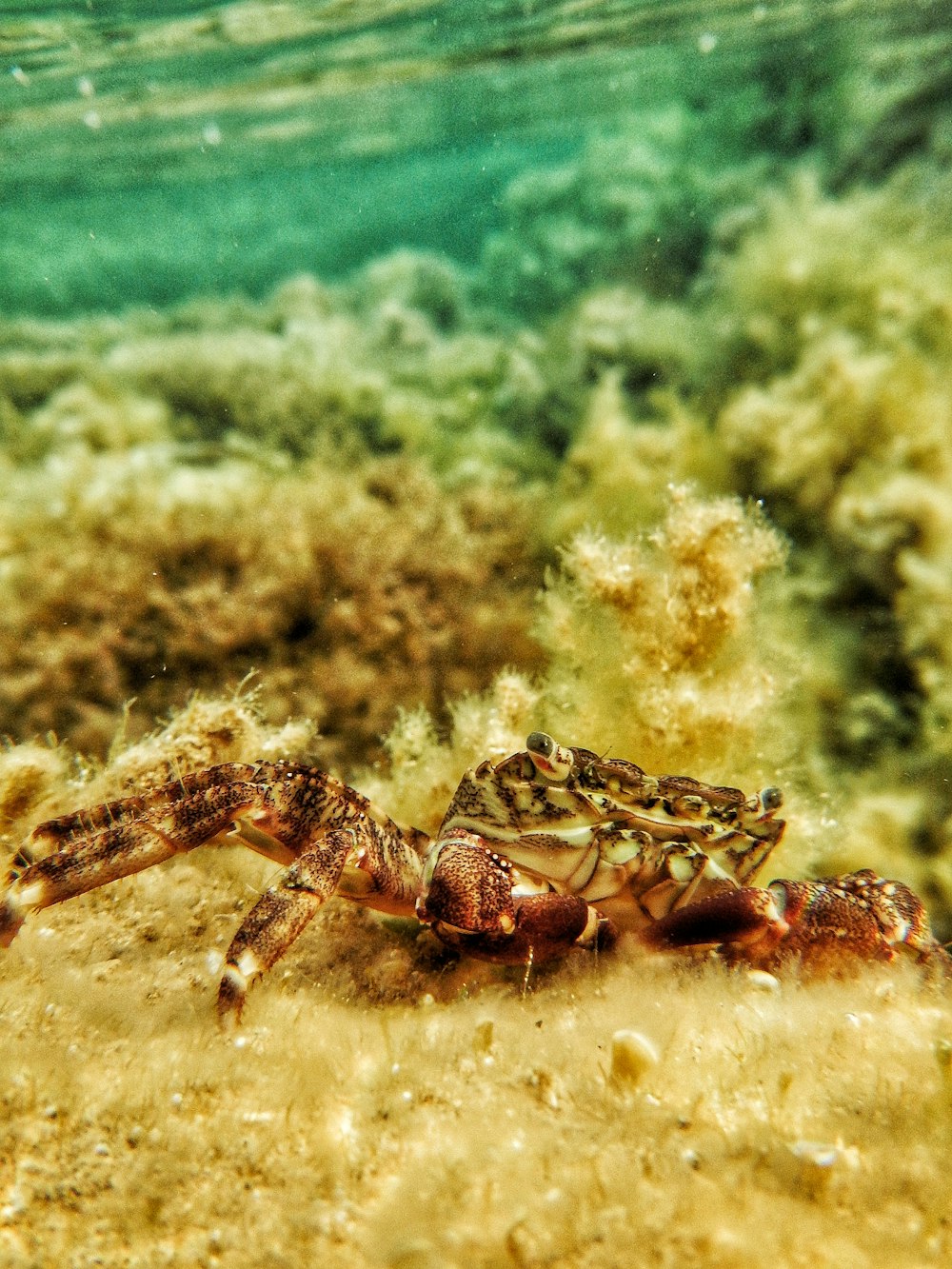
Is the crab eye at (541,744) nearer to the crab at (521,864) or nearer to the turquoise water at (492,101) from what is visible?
the crab at (521,864)

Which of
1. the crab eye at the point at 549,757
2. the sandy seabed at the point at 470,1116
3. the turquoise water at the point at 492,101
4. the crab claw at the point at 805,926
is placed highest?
the turquoise water at the point at 492,101

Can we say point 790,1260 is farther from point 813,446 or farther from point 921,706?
point 813,446

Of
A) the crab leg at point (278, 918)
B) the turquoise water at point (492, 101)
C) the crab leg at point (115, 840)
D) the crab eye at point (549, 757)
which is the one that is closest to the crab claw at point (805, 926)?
the crab eye at point (549, 757)

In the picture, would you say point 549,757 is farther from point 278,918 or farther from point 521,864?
point 278,918

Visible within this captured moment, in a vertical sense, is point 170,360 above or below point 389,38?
below

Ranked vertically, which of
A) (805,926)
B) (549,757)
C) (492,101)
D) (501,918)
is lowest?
(501,918)

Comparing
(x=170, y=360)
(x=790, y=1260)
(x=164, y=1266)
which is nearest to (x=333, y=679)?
(x=164, y=1266)

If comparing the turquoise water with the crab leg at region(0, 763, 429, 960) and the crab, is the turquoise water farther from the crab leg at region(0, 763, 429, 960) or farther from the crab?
the crab leg at region(0, 763, 429, 960)

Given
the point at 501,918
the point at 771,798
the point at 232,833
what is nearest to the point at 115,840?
the point at 232,833
